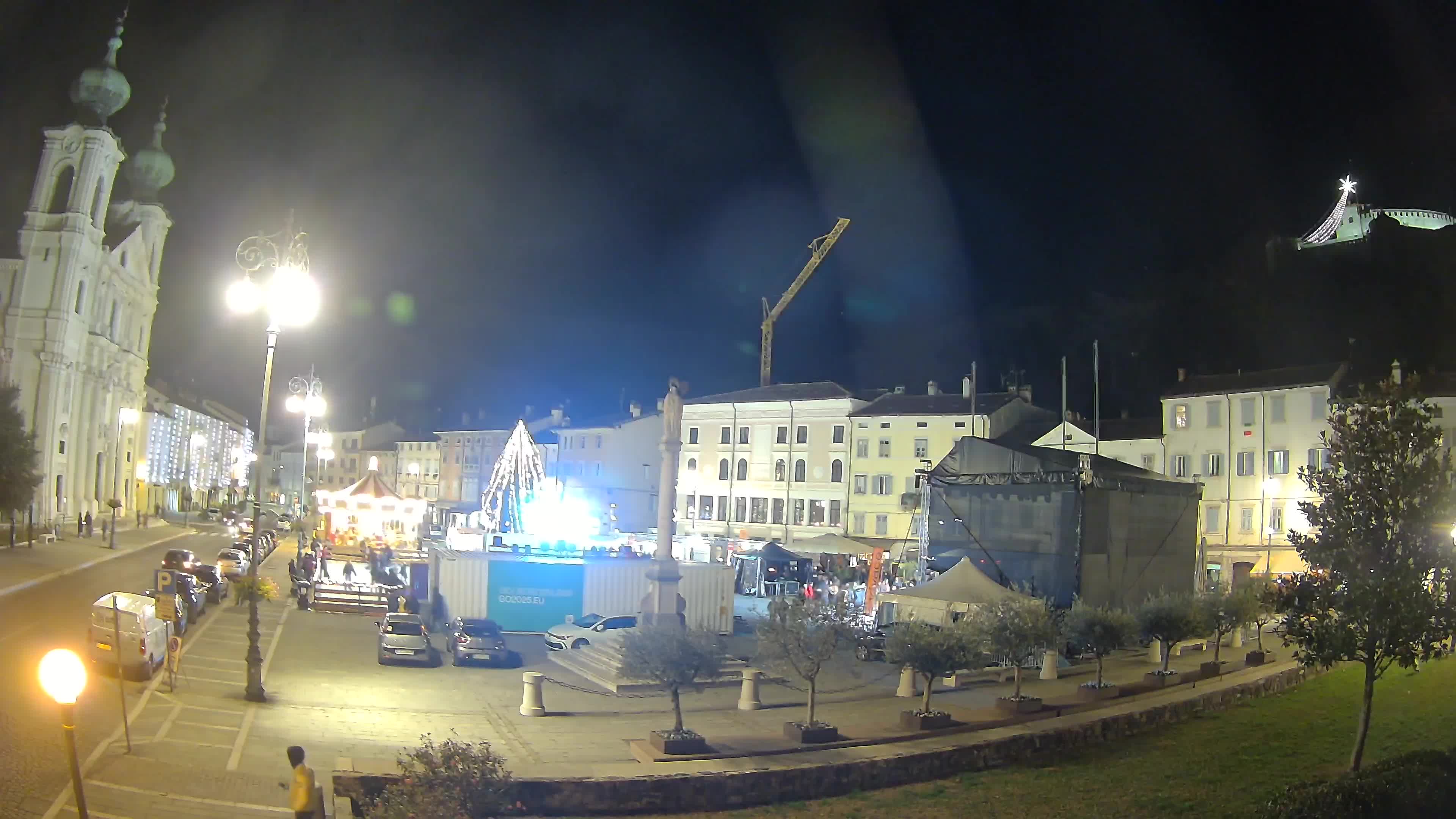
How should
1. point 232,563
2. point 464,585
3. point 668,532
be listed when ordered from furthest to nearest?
point 232,563
point 464,585
point 668,532

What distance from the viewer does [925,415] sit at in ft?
193

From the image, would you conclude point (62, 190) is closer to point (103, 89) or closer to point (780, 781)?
point (103, 89)

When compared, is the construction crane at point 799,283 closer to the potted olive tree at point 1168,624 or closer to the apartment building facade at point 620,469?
the apartment building facade at point 620,469

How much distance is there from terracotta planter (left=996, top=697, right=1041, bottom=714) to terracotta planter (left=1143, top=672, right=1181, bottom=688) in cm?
462

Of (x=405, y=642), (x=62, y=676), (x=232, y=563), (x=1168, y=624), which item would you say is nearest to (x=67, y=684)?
(x=62, y=676)

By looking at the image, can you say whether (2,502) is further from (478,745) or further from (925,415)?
(925,415)

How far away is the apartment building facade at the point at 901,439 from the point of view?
2276 inches

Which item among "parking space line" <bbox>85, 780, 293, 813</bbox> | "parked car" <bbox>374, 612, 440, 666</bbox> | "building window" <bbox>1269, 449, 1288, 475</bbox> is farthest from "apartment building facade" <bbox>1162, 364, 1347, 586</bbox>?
"parking space line" <bbox>85, 780, 293, 813</bbox>

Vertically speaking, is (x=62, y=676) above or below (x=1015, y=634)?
above

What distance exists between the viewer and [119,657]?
1238cm

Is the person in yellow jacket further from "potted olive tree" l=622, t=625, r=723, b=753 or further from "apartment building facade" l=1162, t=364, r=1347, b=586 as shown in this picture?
"apartment building facade" l=1162, t=364, r=1347, b=586

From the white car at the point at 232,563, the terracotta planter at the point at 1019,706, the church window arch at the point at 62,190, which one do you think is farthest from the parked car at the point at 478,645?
the church window arch at the point at 62,190

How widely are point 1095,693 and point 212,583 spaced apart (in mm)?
27915

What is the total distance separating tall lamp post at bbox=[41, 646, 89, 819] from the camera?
7.23m
